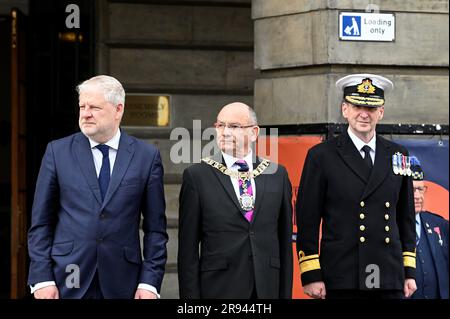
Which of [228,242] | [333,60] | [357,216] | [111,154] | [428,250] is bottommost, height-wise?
[428,250]

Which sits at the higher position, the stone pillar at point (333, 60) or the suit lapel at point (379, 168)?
the stone pillar at point (333, 60)

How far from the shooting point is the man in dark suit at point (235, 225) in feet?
23.7

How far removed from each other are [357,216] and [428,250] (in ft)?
5.25

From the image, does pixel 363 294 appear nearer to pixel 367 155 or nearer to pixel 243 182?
pixel 367 155

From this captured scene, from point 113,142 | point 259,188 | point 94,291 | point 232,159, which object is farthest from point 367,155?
point 94,291

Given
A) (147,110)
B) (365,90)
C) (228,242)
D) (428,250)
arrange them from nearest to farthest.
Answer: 1. (228,242)
2. (365,90)
3. (428,250)
4. (147,110)

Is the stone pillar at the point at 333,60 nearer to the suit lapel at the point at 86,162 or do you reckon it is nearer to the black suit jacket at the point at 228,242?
the black suit jacket at the point at 228,242

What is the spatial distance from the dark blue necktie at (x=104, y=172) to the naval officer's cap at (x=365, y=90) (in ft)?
5.29

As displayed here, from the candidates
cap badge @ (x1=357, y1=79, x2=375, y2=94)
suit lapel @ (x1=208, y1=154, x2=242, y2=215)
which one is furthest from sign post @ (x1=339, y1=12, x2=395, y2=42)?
suit lapel @ (x1=208, y1=154, x2=242, y2=215)

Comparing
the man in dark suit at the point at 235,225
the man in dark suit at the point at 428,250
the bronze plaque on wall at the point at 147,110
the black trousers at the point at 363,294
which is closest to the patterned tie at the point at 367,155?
the man in dark suit at the point at 235,225

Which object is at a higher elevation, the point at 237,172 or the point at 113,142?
the point at 113,142

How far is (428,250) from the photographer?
8.98m

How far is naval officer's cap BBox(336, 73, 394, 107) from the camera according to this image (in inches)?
303
